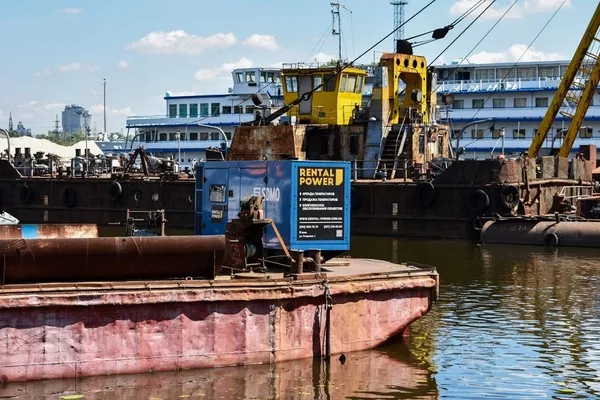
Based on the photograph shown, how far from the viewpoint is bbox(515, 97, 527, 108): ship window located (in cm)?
6625

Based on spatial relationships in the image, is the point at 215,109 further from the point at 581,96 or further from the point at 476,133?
the point at 581,96

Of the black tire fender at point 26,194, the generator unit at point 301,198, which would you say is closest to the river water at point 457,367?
the generator unit at point 301,198

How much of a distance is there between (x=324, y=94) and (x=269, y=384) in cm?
3118

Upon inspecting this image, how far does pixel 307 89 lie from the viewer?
4406 cm

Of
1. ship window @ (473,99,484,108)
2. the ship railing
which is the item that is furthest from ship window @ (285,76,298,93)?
ship window @ (473,99,484,108)

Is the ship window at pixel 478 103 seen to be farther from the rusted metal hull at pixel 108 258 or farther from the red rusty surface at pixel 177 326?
the rusted metal hull at pixel 108 258

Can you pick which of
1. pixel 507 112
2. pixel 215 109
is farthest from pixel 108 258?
pixel 215 109

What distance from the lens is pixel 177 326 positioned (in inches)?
518

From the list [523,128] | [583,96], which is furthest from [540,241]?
[523,128]

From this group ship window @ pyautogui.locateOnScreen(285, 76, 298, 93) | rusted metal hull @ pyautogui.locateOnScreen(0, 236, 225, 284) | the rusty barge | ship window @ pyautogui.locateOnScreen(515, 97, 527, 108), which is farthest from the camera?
ship window @ pyautogui.locateOnScreen(515, 97, 527, 108)

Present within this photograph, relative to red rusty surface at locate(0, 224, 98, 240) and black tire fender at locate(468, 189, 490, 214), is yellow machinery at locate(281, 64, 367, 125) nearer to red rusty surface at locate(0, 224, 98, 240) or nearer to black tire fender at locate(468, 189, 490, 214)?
black tire fender at locate(468, 189, 490, 214)

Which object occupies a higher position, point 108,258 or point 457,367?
point 108,258

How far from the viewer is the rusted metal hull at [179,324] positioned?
1247 cm

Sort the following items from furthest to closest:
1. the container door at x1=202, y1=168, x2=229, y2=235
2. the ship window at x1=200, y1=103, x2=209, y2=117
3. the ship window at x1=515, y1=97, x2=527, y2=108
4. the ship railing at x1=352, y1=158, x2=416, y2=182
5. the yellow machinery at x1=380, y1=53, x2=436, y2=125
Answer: the ship window at x1=200, y1=103, x2=209, y2=117 < the ship window at x1=515, y1=97, x2=527, y2=108 < the yellow machinery at x1=380, y1=53, x2=436, y2=125 < the ship railing at x1=352, y1=158, x2=416, y2=182 < the container door at x1=202, y1=168, x2=229, y2=235
